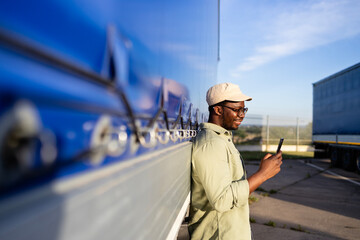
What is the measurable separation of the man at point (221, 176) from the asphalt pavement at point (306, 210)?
49.2 inches

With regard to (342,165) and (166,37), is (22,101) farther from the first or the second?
(342,165)

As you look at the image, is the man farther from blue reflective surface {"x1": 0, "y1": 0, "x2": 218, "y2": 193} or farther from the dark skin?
blue reflective surface {"x1": 0, "y1": 0, "x2": 218, "y2": 193}

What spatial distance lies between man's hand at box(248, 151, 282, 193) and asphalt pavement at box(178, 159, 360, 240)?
1.43 metres

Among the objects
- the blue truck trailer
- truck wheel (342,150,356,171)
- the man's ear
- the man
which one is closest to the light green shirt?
the man

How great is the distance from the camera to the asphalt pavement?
3.89 meters

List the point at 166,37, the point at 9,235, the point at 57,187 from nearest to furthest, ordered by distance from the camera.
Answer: the point at 9,235
the point at 57,187
the point at 166,37

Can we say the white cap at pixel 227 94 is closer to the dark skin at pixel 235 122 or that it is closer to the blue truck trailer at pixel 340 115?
the dark skin at pixel 235 122

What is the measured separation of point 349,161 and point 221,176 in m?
9.75

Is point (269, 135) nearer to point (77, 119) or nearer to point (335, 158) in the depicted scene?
point (335, 158)

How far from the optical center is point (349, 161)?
31.1 ft

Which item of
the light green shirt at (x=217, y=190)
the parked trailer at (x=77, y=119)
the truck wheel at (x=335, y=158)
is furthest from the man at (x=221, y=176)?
the truck wheel at (x=335, y=158)

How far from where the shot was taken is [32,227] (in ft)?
1.11

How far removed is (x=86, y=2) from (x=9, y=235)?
0.37 meters

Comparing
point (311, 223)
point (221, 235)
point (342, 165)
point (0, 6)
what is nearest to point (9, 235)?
point (0, 6)
